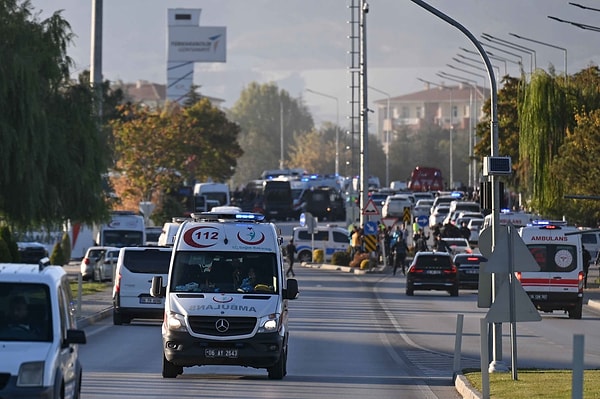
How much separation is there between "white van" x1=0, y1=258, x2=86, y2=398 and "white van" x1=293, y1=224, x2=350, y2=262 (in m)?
58.3

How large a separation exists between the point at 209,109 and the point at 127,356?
97.2 meters

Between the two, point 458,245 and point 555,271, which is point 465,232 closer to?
point 458,245

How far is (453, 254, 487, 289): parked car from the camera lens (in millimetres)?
50875

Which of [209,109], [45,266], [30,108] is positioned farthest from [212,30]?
[45,266]

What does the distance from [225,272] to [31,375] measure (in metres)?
8.85

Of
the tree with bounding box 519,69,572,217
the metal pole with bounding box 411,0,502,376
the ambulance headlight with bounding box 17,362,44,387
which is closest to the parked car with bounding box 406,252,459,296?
the tree with bounding box 519,69,572,217

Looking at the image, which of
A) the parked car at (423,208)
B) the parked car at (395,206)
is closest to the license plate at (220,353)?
the parked car at (395,206)

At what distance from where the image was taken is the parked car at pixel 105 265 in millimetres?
52844

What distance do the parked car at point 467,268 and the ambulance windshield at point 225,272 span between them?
30.3 metres

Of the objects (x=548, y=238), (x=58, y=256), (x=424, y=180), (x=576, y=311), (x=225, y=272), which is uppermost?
(x=424, y=180)

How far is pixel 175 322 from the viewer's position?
20.2 m

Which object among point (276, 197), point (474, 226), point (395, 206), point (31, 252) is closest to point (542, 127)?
point (474, 226)

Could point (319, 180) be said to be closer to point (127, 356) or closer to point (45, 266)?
point (127, 356)

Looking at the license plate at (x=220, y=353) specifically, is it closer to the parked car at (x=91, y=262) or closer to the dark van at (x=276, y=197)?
the parked car at (x=91, y=262)
